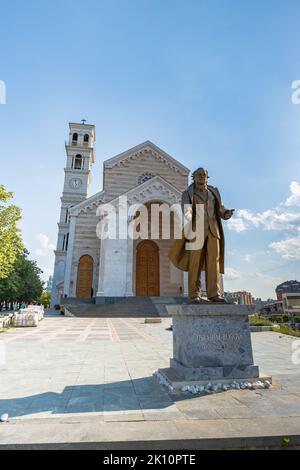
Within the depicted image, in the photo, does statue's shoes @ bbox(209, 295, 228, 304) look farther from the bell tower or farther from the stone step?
the bell tower

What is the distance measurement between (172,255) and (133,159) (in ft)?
91.7

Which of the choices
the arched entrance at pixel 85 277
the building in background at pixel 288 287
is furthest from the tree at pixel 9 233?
the building in background at pixel 288 287

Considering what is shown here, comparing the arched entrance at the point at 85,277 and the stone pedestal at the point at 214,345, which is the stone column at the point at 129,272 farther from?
the stone pedestal at the point at 214,345

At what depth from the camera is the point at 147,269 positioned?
27281 mm

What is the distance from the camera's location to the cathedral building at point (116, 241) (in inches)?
940

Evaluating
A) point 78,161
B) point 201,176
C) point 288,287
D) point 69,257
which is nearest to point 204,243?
point 201,176

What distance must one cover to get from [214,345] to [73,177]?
3446 centimetres

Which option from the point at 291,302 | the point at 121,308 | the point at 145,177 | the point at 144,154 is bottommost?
the point at 121,308

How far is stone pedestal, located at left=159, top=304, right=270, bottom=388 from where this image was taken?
429cm

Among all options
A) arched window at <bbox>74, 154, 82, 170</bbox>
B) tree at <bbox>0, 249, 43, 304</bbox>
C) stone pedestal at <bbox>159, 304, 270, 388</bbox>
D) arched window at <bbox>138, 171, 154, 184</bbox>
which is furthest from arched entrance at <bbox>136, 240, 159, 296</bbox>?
stone pedestal at <bbox>159, 304, 270, 388</bbox>

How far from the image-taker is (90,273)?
27109mm

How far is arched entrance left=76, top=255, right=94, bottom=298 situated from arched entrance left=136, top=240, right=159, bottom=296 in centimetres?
470

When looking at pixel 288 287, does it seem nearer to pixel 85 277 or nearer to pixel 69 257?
pixel 85 277

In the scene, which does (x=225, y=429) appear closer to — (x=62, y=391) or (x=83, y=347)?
(x=62, y=391)
